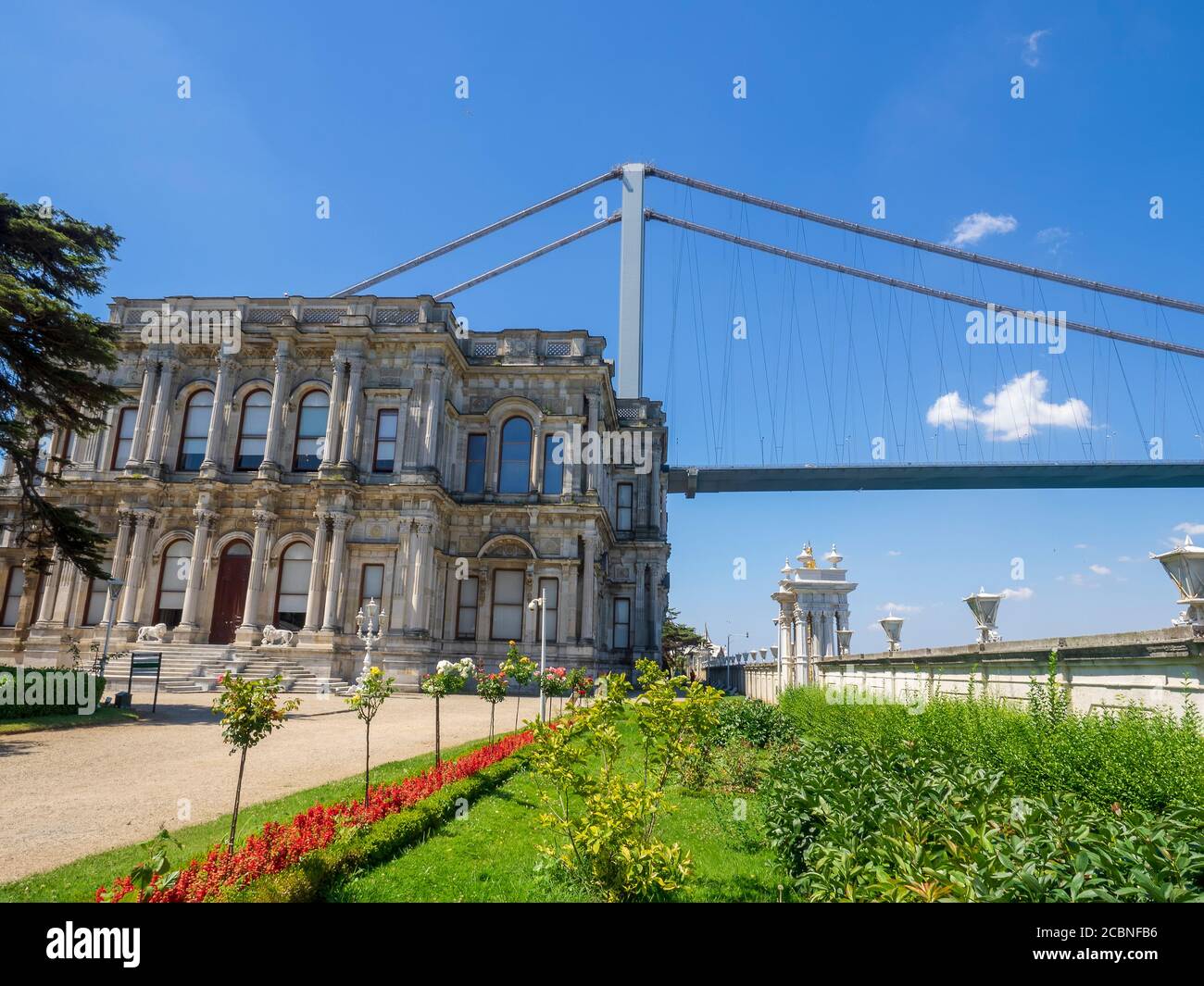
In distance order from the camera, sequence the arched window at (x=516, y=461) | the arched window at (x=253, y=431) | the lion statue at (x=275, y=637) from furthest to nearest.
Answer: the arched window at (x=516, y=461), the arched window at (x=253, y=431), the lion statue at (x=275, y=637)

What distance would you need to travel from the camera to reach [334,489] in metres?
26.7

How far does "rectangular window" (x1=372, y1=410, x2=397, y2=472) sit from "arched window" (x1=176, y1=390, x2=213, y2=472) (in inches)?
261

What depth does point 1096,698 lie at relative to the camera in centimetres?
743

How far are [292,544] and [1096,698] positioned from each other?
26249 millimetres

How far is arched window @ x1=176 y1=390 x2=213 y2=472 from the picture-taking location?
2881 centimetres

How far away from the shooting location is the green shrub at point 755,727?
15.2m

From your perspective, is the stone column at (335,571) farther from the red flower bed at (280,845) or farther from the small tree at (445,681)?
the red flower bed at (280,845)

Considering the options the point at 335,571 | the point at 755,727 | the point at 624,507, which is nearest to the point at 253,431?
the point at 335,571

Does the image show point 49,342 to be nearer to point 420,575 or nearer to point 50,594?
point 420,575

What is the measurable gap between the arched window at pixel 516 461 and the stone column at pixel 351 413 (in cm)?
587

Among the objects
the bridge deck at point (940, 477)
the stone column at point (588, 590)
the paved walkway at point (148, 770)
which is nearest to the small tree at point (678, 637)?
the bridge deck at point (940, 477)

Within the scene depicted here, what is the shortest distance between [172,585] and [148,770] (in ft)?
63.9
